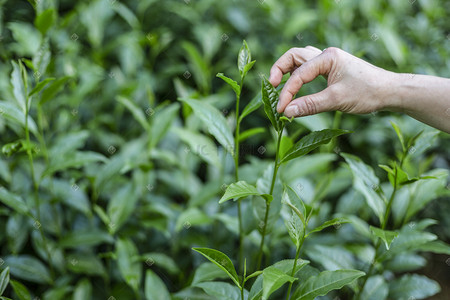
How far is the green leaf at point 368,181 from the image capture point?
1416 mm

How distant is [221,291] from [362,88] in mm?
745

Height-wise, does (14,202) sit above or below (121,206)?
above

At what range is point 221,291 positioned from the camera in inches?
49.7

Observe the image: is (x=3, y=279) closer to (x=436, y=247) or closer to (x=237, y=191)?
(x=237, y=191)

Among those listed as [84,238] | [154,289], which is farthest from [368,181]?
[84,238]

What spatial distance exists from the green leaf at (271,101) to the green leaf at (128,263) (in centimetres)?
86

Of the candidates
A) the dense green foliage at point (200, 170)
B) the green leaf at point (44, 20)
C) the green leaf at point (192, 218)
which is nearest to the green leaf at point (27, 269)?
the dense green foliage at point (200, 170)

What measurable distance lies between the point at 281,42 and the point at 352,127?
0.77 m

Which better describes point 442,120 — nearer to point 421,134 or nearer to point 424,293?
point 421,134

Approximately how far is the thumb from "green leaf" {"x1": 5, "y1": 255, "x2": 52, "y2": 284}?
125cm

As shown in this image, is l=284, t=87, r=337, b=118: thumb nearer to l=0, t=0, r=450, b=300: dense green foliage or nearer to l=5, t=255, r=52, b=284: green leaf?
l=0, t=0, r=450, b=300: dense green foliage

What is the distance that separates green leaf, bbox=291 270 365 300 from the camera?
111 centimetres

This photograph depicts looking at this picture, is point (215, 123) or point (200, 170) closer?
point (215, 123)

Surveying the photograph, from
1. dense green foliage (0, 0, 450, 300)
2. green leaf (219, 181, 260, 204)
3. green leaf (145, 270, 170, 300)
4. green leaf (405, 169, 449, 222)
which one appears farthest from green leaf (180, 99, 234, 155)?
green leaf (405, 169, 449, 222)
